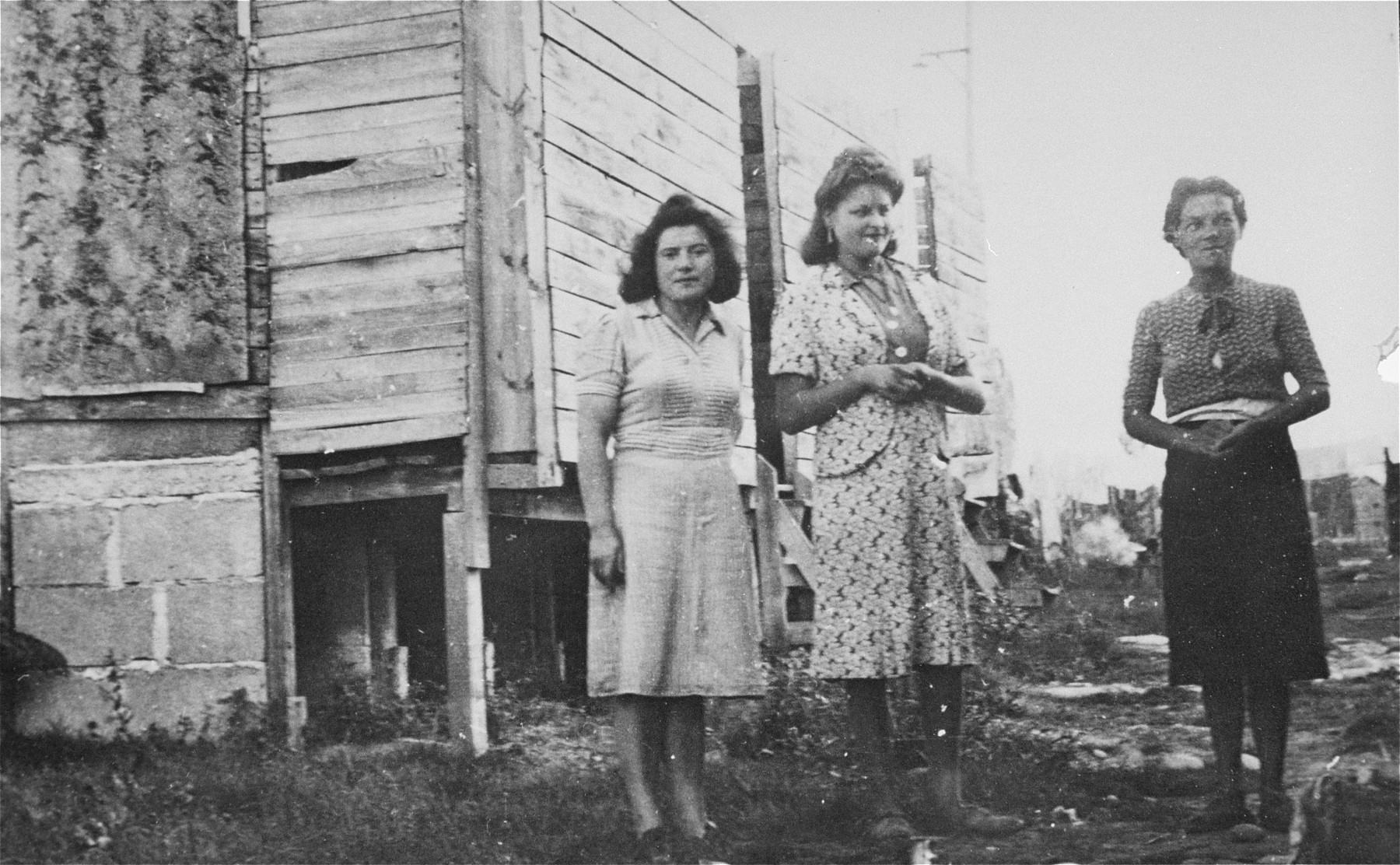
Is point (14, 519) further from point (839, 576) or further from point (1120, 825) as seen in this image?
point (1120, 825)

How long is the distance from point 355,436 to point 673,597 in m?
2.02

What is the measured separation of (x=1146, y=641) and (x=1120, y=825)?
2.16m

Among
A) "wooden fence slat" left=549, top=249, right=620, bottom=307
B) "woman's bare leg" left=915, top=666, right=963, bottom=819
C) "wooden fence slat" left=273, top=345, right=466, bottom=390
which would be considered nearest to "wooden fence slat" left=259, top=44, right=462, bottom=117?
"wooden fence slat" left=549, top=249, right=620, bottom=307

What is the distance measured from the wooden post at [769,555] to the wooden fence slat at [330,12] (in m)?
2.54

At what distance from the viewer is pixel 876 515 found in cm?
366

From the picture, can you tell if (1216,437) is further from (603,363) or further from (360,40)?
(360,40)

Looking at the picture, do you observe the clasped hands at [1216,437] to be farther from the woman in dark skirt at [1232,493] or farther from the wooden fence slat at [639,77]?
the wooden fence slat at [639,77]

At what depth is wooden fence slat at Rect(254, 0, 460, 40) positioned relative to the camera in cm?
509

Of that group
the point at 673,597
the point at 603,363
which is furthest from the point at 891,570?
the point at 603,363

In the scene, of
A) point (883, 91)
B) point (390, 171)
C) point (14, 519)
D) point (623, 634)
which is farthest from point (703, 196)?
point (14, 519)

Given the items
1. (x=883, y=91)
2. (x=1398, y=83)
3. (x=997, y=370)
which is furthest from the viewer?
(x=997, y=370)

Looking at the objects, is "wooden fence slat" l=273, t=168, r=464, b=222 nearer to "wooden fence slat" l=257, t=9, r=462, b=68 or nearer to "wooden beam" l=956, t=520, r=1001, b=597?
"wooden fence slat" l=257, t=9, r=462, b=68

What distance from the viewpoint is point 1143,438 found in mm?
3859

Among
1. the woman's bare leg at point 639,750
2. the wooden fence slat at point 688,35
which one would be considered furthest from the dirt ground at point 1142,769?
the wooden fence slat at point 688,35
